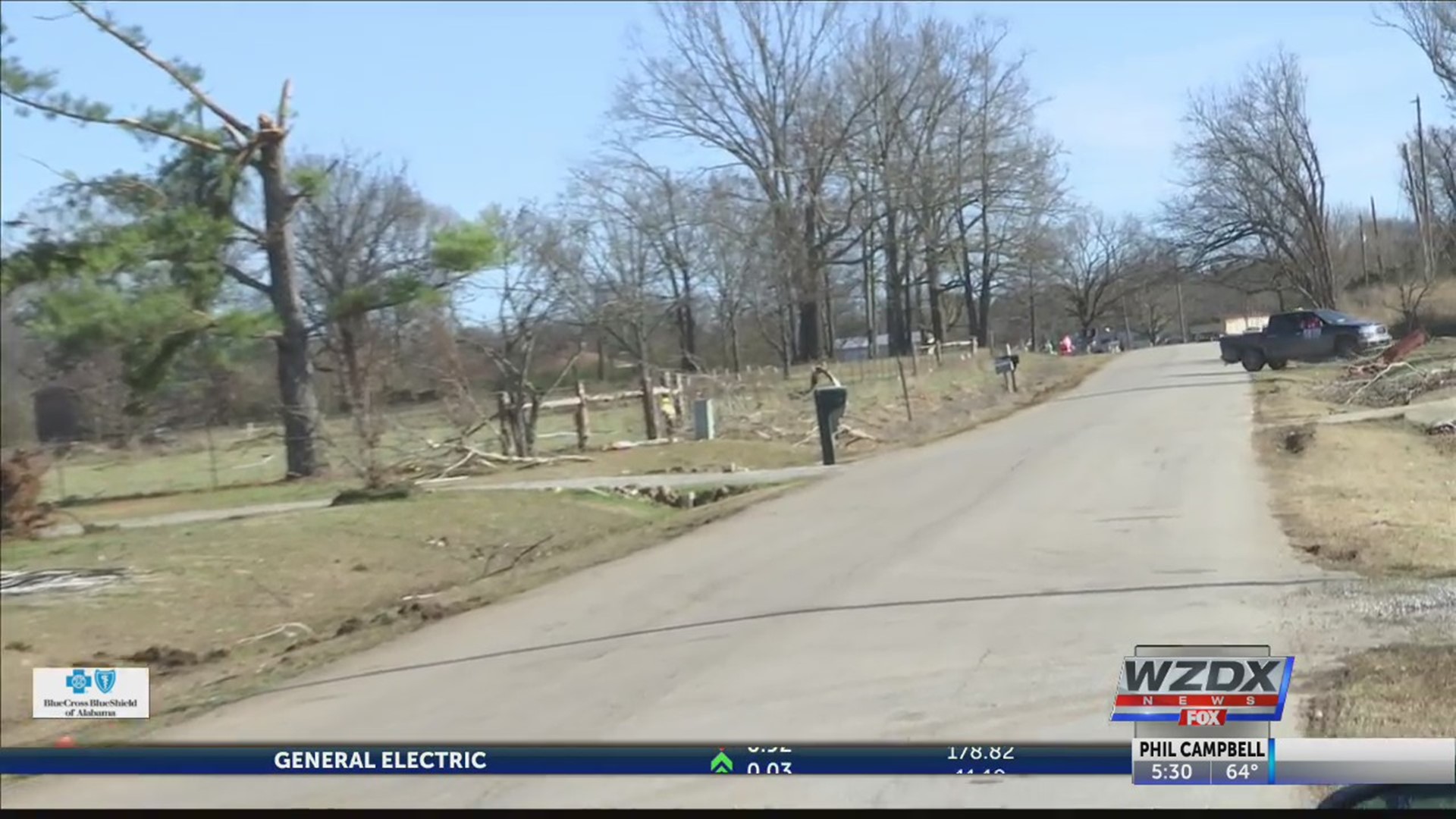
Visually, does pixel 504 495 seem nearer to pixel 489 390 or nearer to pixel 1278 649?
pixel 489 390

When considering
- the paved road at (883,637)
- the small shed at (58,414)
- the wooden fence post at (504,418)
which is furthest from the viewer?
the wooden fence post at (504,418)

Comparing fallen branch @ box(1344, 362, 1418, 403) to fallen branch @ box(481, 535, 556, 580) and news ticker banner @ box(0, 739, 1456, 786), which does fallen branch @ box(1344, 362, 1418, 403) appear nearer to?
news ticker banner @ box(0, 739, 1456, 786)

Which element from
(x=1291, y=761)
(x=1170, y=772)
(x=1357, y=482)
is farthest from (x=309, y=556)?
(x=1291, y=761)

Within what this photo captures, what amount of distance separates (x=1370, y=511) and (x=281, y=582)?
35.8 feet

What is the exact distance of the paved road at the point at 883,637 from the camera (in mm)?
A: 5980

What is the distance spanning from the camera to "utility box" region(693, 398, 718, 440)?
31.5 m

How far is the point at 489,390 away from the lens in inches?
1081

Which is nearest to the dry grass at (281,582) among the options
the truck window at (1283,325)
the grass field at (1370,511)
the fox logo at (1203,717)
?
the fox logo at (1203,717)

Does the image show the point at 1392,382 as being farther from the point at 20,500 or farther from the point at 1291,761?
the point at 20,500

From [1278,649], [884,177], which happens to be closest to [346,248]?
[884,177]

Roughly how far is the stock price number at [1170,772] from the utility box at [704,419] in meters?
26.5

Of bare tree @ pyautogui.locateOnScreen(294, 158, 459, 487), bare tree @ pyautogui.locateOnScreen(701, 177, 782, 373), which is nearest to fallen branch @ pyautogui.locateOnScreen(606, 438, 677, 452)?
bare tree @ pyautogui.locateOnScreen(701, 177, 782, 373)

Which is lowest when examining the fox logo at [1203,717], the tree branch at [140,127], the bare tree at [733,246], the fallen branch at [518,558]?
the fallen branch at [518,558]

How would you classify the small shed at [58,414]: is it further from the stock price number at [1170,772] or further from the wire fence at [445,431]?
the stock price number at [1170,772]
